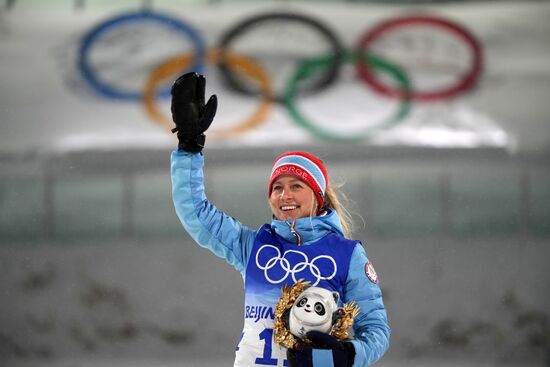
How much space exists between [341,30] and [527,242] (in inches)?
72.8

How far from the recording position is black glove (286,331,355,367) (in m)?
1.60

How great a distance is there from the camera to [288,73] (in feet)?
18.1

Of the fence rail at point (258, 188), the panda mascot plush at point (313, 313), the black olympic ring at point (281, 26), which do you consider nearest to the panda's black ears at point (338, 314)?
the panda mascot plush at point (313, 313)

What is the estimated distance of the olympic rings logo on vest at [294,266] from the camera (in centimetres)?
175

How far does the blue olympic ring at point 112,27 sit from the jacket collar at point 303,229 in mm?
3801

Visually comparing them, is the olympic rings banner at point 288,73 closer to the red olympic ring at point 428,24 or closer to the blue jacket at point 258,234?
the red olympic ring at point 428,24

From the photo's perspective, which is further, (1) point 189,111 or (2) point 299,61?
(2) point 299,61

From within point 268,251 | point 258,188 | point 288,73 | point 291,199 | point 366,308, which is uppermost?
point 288,73

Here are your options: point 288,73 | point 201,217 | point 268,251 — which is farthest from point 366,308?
point 288,73

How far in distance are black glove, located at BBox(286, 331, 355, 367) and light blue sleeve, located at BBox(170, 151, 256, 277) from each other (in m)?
0.30

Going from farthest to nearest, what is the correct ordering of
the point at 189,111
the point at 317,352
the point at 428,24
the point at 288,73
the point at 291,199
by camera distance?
the point at 428,24, the point at 288,73, the point at 291,199, the point at 189,111, the point at 317,352

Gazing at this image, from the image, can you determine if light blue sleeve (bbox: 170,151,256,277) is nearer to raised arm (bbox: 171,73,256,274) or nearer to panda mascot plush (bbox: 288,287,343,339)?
raised arm (bbox: 171,73,256,274)

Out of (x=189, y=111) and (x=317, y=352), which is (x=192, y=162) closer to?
(x=189, y=111)

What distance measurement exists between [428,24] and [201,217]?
13.7 feet
